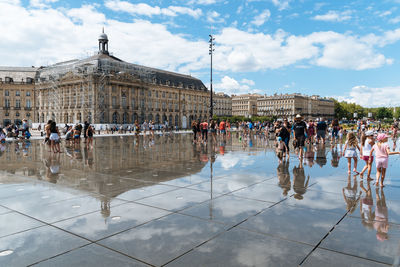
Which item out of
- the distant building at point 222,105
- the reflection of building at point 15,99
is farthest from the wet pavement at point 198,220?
the distant building at point 222,105

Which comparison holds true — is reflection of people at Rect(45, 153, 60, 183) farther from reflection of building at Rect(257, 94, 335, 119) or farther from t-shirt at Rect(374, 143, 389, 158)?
reflection of building at Rect(257, 94, 335, 119)

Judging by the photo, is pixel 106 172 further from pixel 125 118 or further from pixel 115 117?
pixel 125 118

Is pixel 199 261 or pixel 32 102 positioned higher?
pixel 32 102

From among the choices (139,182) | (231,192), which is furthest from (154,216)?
(139,182)

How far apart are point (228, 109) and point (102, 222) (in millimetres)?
127501

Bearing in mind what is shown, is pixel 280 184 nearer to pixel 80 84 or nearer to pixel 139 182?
pixel 139 182

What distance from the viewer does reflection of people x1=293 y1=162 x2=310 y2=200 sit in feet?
19.8

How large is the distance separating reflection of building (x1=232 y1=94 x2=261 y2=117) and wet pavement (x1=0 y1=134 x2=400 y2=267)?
135 metres

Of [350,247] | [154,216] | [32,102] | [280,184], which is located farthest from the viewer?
[32,102]

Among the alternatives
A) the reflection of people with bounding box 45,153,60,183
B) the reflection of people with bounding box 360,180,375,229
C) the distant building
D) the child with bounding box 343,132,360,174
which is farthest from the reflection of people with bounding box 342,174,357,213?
the distant building

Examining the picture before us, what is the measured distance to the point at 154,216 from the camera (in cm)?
471

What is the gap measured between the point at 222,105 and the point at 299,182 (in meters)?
121

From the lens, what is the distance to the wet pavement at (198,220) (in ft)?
11.1

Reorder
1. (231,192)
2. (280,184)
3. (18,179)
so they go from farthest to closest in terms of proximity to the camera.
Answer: (18,179)
(280,184)
(231,192)
